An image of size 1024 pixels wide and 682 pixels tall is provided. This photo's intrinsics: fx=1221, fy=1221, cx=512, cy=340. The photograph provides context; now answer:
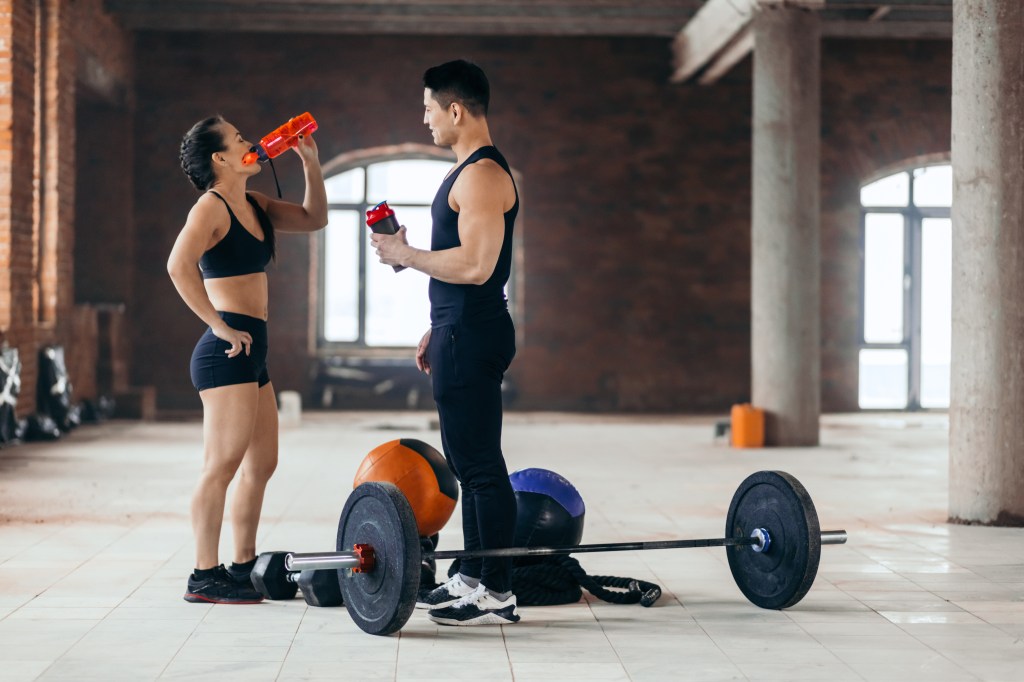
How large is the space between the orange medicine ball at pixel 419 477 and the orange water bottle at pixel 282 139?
3.40 feet

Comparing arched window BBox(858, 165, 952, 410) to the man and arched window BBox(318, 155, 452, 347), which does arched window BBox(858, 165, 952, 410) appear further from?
the man

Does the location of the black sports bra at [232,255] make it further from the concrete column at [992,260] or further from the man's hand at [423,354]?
the concrete column at [992,260]

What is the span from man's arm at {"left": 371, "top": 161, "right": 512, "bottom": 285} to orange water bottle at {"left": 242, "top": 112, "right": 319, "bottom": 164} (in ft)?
1.76

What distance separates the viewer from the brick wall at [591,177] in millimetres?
14406

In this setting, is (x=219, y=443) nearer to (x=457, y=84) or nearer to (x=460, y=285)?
(x=460, y=285)

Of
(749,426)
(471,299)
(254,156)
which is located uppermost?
(254,156)

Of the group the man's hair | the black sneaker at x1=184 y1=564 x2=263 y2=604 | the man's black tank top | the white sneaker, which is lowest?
the black sneaker at x1=184 y1=564 x2=263 y2=604

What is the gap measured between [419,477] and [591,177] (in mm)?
10850

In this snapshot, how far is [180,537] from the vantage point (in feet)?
18.1

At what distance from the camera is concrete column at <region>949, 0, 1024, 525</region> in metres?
5.89

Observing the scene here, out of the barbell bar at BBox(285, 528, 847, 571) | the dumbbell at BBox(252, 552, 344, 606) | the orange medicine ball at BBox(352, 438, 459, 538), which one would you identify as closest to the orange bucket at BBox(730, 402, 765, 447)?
the barbell bar at BBox(285, 528, 847, 571)

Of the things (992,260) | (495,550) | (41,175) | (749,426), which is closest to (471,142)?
(495,550)

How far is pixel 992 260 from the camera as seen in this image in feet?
19.4

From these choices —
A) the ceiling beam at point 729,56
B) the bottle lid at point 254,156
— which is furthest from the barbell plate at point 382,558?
the ceiling beam at point 729,56
